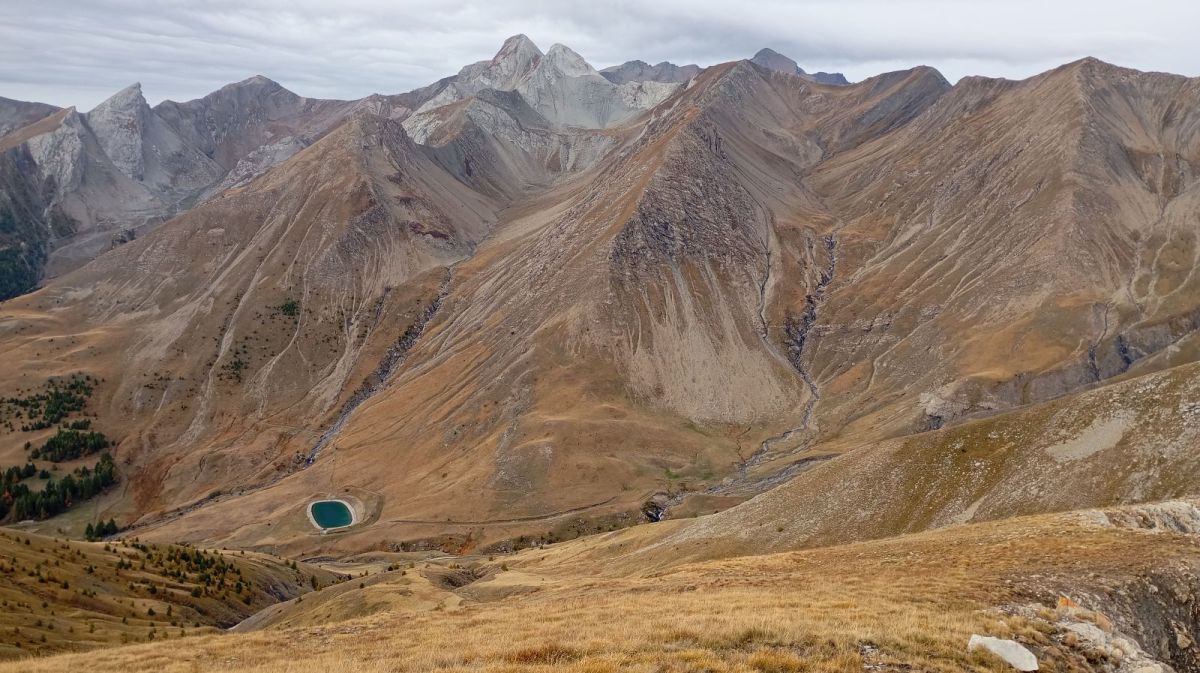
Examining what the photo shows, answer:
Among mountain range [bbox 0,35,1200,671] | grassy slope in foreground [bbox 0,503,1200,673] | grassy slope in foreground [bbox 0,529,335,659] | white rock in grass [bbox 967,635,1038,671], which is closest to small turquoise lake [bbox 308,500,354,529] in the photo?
mountain range [bbox 0,35,1200,671]

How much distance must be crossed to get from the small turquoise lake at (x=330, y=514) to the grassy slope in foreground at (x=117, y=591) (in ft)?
137

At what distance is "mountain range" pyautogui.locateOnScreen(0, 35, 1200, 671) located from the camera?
52.2m

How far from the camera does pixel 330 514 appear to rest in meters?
109

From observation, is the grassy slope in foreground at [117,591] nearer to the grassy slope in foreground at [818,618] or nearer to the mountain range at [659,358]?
the mountain range at [659,358]

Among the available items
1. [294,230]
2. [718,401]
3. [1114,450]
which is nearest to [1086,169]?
[718,401]

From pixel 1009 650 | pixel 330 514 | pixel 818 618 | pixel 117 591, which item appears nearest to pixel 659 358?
pixel 330 514

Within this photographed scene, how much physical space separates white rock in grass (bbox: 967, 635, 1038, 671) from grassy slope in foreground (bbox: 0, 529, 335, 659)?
108 ft

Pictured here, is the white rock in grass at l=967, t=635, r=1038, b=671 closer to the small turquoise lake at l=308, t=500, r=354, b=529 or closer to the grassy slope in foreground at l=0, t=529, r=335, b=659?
the grassy slope in foreground at l=0, t=529, r=335, b=659

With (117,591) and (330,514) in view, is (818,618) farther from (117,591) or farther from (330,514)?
(330,514)

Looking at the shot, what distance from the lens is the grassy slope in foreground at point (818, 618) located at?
1755 centimetres

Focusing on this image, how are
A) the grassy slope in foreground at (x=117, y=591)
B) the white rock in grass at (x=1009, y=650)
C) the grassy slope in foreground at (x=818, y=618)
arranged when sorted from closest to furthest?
the white rock in grass at (x=1009, y=650) → the grassy slope in foreground at (x=818, y=618) → the grassy slope in foreground at (x=117, y=591)

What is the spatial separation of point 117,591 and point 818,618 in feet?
148

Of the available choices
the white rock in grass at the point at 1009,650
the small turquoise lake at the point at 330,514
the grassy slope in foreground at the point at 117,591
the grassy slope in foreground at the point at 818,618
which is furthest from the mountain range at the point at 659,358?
the white rock in grass at the point at 1009,650

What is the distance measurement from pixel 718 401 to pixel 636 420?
62.9 ft
